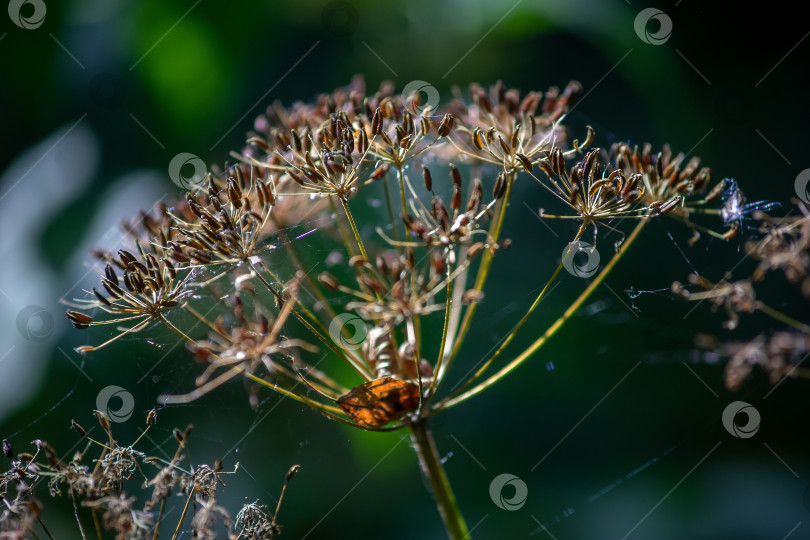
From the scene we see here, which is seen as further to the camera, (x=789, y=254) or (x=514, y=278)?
(x=514, y=278)

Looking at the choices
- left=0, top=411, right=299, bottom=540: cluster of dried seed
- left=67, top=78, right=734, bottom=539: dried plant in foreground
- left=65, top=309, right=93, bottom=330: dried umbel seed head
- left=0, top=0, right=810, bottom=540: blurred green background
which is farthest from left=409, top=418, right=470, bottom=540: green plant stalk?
left=0, top=0, right=810, bottom=540: blurred green background

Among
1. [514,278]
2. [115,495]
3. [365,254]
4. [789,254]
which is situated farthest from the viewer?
[514,278]

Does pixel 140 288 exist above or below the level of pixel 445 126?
below

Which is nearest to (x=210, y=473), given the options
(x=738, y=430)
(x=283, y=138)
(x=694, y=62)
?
(x=283, y=138)

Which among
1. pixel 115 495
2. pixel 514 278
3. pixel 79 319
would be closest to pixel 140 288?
pixel 79 319

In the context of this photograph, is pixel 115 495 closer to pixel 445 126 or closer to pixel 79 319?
pixel 79 319

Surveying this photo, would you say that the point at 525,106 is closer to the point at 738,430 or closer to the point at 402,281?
the point at 402,281

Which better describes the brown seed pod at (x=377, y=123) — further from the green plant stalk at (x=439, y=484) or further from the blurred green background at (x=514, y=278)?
the blurred green background at (x=514, y=278)
